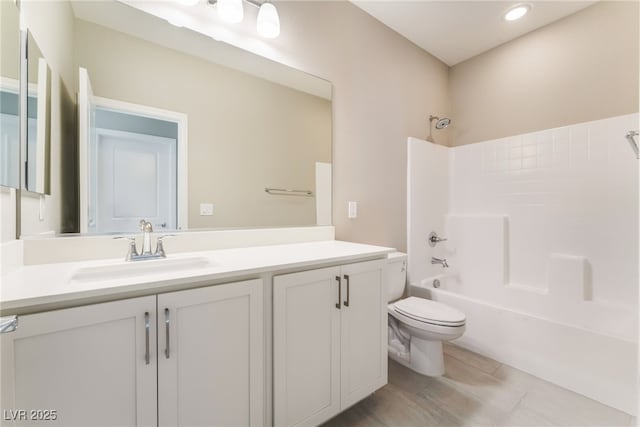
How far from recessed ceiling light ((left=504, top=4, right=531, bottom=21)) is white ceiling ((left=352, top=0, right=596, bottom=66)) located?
0.11 feet

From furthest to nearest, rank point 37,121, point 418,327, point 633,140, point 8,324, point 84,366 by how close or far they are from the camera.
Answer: point 633,140 → point 418,327 → point 37,121 → point 84,366 → point 8,324

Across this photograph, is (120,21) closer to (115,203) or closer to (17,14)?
(17,14)

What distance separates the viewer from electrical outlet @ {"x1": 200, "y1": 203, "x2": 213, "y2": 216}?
4.52 feet

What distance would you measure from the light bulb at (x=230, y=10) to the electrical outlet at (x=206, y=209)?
99 cm

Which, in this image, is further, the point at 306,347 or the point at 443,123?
the point at 443,123

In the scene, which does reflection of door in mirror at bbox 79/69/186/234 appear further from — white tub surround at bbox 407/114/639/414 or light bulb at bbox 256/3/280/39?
white tub surround at bbox 407/114/639/414

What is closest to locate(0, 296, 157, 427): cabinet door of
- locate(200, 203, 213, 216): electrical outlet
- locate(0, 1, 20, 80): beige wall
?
locate(200, 203, 213, 216): electrical outlet

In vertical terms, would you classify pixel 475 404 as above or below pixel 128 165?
below

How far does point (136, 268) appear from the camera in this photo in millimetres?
1028


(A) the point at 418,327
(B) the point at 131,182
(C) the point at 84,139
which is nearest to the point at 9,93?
(C) the point at 84,139

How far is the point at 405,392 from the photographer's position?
1565mm

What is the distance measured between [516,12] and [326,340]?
2.69 meters

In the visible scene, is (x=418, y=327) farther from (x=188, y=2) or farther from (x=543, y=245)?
(x=188, y=2)

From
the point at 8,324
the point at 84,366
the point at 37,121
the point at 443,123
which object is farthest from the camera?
the point at 443,123
